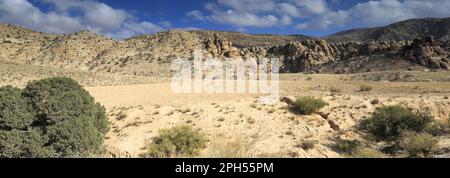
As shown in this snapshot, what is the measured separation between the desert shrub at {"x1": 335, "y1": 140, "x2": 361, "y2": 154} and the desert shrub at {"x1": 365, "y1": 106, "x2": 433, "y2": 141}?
1167mm

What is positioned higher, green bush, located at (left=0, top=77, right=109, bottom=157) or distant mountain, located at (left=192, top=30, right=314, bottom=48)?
distant mountain, located at (left=192, top=30, right=314, bottom=48)

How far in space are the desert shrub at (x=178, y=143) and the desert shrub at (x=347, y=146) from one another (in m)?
4.18

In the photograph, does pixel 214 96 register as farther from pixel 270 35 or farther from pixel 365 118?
pixel 270 35

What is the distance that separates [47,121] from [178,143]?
383cm

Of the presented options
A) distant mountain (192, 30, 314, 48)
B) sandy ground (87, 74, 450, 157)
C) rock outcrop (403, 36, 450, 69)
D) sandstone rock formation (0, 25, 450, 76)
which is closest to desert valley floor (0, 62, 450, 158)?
sandy ground (87, 74, 450, 157)

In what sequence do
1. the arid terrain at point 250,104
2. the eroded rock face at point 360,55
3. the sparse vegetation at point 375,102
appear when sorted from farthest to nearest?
the eroded rock face at point 360,55 < the sparse vegetation at point 375,102 < the arid terrain at point 250,104

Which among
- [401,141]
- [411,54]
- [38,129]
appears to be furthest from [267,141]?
[411,54]

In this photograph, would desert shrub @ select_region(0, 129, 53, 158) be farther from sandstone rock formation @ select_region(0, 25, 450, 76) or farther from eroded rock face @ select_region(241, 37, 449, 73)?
eroded rock face @ select_region(241, 37, 449, 73)

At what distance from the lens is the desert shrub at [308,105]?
1706 cm

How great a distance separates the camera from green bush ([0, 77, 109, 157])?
1120 cm

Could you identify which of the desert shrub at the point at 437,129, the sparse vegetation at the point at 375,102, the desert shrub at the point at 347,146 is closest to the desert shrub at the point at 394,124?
the desert shrub at the point at 437,129

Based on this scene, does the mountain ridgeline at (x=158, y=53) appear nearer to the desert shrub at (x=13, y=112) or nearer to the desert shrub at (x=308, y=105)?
the desert shrub at (x=308, y=105)

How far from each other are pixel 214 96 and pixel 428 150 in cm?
1193

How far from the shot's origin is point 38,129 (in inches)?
472
